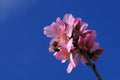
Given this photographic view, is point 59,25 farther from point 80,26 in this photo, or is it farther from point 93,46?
point 93,46

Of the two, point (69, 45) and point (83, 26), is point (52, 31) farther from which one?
point (69, 45)

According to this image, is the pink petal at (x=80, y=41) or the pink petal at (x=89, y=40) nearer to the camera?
the pink petal at (x=80, y=41)

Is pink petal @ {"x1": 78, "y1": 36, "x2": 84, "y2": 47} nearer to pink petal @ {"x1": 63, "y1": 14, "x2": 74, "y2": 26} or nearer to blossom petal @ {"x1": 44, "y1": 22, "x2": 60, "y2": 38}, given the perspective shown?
pink petal @ {"x1": 63, "y1": 14, "x2": 74, "y2": 26}

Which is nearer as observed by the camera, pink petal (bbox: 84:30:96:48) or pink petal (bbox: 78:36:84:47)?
pink petal (bbox: 78:36:84:47)

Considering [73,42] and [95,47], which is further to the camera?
[95,47]

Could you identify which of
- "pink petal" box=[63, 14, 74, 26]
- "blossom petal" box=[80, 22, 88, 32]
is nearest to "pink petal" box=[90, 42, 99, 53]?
"blossom petal" box=[80, 22, 88, 32]

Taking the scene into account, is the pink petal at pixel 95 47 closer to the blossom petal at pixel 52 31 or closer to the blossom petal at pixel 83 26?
the blossom petal at pixel 83 26

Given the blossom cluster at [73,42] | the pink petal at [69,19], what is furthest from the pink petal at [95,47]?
the pink petal at [69,19]

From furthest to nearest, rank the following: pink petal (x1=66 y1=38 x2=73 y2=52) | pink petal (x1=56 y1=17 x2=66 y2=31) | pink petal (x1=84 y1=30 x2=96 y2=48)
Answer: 1. pink petal (x1=56 y1=17 x2=66 y2=31)
2. pink petal (x1=84 y1=30 x2=96 y2=48)
3. pink petal (x1=66 y1=38 x2=73 y2=52)

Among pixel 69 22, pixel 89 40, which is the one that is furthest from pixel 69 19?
pixel 89 40
